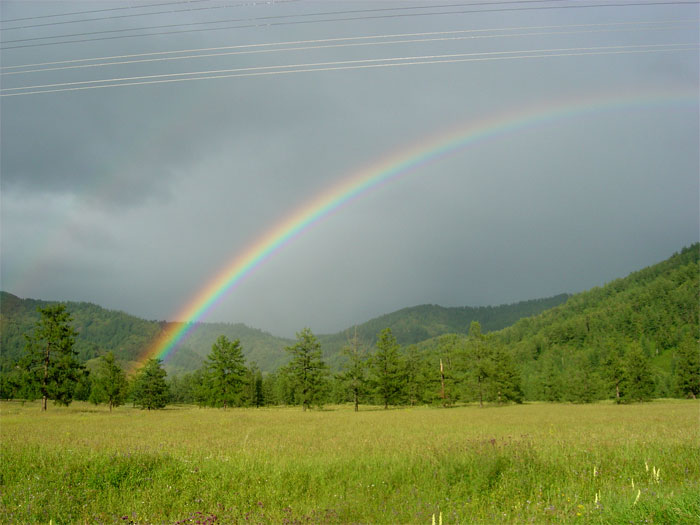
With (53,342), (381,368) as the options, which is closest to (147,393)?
(53,342)

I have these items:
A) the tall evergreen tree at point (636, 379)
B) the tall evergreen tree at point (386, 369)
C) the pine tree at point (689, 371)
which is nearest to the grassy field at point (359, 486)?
the tall evergreen tree at point (386, 369)

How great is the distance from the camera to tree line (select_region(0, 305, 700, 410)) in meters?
39.2

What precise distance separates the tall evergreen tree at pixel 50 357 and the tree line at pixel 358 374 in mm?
82

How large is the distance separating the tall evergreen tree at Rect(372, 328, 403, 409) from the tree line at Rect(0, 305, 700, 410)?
0.13 meters

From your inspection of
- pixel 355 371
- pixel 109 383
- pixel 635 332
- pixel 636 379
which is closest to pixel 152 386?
pixel 109 383

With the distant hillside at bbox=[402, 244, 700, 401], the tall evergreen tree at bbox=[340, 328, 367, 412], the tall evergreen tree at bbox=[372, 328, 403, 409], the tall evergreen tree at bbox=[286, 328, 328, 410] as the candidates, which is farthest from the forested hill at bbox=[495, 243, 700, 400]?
the tall evergreen tree at bbox=[286, 328, 328, 410]

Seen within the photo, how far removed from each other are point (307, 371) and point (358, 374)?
6.93 meters

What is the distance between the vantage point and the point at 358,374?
170ft

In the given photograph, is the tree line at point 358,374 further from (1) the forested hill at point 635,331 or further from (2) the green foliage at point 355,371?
(1) the forested hill at point 635,331

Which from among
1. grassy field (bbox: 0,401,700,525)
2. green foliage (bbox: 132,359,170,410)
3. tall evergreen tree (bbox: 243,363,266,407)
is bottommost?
tall evergreen tree (bbox: 243,363,266,407)

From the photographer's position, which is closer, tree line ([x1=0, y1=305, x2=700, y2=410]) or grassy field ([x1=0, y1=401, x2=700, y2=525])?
grassy field ([x1=0, y1=401, x2=700, y2=525])

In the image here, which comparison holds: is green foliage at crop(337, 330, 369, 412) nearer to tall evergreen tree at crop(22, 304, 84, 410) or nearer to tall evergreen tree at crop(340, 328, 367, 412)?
tall evergreen tree at crop(340, 328, 367, 412)

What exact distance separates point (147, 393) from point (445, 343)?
50.3m

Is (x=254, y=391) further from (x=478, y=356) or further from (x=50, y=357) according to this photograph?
(x=478, y=356)
